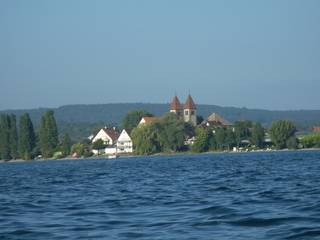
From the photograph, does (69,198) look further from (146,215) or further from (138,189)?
(146,215)

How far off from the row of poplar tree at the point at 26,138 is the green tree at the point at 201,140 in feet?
80.3

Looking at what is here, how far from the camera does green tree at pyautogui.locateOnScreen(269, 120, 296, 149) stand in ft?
476

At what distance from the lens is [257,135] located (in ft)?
497

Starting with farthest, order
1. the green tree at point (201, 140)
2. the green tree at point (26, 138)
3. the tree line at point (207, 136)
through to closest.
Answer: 1. the green tree at point (201, 140)
2. the tree line at point (207, 136)
3. the green tree at point (26, 138)

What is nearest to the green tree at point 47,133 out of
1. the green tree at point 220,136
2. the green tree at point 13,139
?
the green tree at point 13,139

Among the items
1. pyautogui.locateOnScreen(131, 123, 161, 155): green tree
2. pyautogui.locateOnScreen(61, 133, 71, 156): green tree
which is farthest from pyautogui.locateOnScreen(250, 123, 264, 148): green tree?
pyautogui.locateOnScreen(61, 133, 71, 156): green tree

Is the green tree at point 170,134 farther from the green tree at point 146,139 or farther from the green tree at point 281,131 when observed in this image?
the green tree at point 281,131

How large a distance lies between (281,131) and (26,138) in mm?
42925

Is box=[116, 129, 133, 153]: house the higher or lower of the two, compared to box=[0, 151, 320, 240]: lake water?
higher

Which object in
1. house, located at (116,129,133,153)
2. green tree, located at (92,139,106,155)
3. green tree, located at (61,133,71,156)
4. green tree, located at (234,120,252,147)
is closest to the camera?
green tree, located at (234,120,252,147)

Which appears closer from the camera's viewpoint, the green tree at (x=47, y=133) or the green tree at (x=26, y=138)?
the green tree at (x=26, y=138)

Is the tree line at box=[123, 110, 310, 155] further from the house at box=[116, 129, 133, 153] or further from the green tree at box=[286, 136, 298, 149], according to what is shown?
the house at box=[116, 129, 133, 153]

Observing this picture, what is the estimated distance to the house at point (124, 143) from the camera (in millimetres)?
175000

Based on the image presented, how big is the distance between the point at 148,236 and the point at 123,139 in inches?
6381
